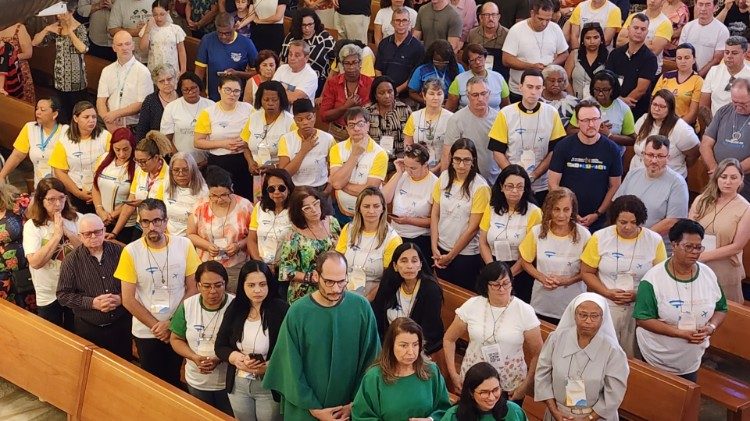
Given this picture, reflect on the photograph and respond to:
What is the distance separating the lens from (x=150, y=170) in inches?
269

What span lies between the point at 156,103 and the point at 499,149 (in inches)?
100

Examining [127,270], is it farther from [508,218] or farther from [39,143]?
[39,143]

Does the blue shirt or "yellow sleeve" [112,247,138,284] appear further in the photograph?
the blue shirt

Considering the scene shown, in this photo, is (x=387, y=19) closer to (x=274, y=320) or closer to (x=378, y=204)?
(x=378, y=204)

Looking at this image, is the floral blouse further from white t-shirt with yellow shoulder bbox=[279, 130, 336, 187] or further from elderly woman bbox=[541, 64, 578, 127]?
elderly woman bbox=[541, 64, 578, 127]

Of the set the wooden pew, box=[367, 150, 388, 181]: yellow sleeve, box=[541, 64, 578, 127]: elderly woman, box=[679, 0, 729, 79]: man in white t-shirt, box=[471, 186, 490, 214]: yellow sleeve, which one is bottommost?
the wooden pew

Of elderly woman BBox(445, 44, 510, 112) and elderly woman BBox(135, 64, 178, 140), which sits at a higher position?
elderly woman BBox(445, 44, 510, 112)

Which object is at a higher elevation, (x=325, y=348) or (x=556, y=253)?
(x=556, y=253)

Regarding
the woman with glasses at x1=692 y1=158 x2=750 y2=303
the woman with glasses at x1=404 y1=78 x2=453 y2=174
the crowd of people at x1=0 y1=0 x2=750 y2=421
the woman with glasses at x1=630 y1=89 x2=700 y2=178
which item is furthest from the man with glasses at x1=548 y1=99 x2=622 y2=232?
the woman with glasses at x1=404 y1=78 x2=453 y2=174

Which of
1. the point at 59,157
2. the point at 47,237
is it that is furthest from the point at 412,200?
the point at 59,157

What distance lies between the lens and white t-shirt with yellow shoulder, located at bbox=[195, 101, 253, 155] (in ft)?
24.4

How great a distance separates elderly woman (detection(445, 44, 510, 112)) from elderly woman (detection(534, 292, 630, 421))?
2.81 m

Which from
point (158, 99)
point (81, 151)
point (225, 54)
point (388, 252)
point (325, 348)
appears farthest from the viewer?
point (225, 54)

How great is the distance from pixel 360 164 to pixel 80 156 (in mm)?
1991
